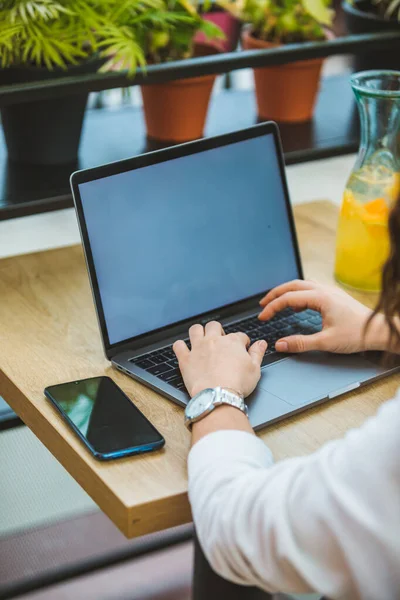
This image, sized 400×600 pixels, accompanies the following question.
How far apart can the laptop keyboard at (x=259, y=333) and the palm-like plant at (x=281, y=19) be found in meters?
0.65

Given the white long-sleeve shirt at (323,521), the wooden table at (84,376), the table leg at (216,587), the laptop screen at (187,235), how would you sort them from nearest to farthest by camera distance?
the white long-sleeve shirt at (323,521) → the wooden table at (84,376) → the table leg at (216,587) → the laptop screen at (187,235)

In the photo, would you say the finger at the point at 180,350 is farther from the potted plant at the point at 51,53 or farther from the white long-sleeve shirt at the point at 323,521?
the potted plant at the point at 51,53

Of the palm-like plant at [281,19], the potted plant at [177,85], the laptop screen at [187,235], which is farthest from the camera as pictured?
the palm-like plant at [281,19]

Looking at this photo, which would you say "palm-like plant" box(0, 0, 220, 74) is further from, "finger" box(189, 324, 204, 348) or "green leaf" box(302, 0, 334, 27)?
"finger" box(189, 324, 204, 348)

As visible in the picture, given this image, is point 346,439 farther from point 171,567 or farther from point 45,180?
point 171,567

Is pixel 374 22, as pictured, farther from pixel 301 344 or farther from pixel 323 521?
pixel 323 521

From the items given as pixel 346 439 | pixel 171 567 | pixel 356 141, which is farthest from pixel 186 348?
pixel 171 567

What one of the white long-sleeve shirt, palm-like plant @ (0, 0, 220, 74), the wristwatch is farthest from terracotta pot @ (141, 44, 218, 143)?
the white long-sleeve shirt

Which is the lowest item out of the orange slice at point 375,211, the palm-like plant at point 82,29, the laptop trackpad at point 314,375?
the laptop trackpad at point 314,375

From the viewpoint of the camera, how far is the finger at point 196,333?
45.3 inches

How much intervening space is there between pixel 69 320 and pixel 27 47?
44cm

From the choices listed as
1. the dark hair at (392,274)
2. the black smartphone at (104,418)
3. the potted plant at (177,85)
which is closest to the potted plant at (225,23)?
the potted plant at (177,85)

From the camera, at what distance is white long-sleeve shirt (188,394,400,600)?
75cm

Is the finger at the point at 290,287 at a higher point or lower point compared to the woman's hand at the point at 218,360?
lower
